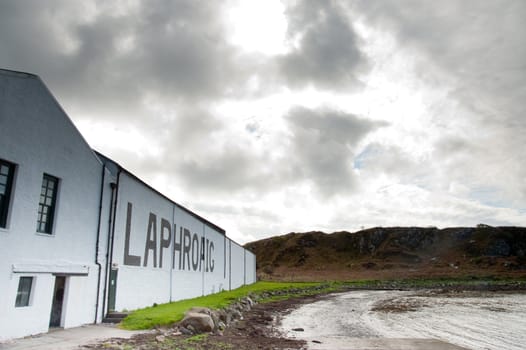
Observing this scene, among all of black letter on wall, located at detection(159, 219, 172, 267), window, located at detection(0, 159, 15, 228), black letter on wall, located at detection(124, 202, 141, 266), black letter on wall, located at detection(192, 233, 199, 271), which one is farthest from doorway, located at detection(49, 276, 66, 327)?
black letter on wall, located at detection(192, 233, 199, 271)

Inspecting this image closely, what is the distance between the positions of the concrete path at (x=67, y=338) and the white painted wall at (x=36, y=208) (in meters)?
0.54

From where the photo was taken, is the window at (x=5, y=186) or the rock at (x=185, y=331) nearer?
the window at (x=5, y=186)

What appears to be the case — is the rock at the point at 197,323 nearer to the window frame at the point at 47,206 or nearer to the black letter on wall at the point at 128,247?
the black letter on wall at the point at 128,247

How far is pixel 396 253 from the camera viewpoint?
91.2 m

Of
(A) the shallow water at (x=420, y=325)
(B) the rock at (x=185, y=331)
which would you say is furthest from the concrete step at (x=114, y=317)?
(A) the shallow water at (x=420, y=325)

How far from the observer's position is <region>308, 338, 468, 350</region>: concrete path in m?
14.4

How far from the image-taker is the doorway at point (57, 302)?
1545 cm

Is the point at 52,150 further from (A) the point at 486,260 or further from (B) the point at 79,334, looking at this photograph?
(A) the point at 486,260

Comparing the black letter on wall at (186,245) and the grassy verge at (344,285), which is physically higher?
the black letter on wall at (186,245)

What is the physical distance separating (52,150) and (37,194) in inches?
78.7

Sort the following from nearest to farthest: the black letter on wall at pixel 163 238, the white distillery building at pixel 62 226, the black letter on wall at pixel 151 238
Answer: the white distillery building at pixel 62 226 < the black letter on wall at pixel 151 238 < the black letter on wall at pixel 163 238

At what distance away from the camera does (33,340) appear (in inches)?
493

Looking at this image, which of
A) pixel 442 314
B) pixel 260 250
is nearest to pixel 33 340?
pixel 442 314

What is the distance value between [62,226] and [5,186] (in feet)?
10.1
